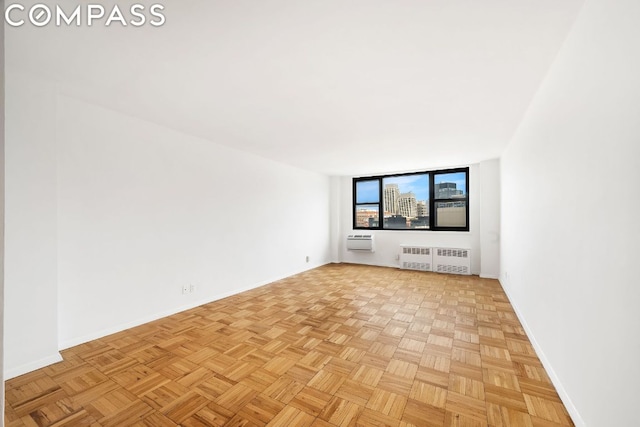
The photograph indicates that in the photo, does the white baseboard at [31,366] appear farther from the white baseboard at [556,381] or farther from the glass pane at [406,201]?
the glass pane at [406,201]

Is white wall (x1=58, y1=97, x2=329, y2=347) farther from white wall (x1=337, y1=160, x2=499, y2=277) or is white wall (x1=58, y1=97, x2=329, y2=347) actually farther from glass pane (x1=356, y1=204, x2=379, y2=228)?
glass pane (x1=356, y1=204, x2=379, y2=228)

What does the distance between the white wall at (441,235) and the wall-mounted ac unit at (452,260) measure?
6.8 inches

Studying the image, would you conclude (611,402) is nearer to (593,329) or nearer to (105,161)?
(593,329)

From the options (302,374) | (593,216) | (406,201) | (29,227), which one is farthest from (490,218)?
(29,227)

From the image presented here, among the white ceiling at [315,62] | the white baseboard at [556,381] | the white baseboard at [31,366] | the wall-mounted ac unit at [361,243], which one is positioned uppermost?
the white ceiling at [315,62]

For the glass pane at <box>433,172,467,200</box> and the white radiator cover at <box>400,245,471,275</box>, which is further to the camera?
the glass pane at <box>433,172,467,200</box>

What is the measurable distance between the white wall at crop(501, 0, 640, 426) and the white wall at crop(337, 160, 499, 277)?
3199mm

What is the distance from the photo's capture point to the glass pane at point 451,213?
573cm

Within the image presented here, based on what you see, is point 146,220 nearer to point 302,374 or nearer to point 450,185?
point 302,374

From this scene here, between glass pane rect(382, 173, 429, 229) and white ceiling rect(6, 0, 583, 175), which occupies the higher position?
white ceiling rect(6, 0, 583, 175)

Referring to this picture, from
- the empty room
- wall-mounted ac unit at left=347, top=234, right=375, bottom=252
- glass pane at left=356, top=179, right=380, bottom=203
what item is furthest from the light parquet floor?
glass pane at left=356, top=179, right=380, bottom=203

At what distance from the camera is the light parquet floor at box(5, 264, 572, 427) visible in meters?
1.62

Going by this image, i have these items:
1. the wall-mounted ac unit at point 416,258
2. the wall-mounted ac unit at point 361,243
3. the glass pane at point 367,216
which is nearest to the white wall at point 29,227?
the wall-mounted ac unit at point 361,243

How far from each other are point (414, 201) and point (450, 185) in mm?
819
